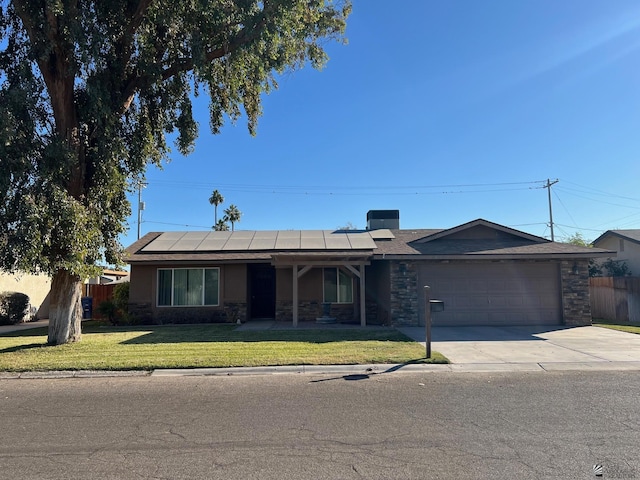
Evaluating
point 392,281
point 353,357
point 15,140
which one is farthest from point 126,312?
point 353,357

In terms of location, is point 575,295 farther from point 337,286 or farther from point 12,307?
point 12,307

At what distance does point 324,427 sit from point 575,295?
1318 cm

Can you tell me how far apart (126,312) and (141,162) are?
7.37 metres

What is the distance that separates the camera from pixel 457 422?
209 inches

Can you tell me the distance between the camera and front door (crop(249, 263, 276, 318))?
1866 centimetres

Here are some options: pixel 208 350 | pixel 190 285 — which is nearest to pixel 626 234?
pixel 190 285

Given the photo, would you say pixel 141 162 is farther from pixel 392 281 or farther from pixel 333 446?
pixel 333 446

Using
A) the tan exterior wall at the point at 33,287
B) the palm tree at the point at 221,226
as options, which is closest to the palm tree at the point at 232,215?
the palm tree at the point at 221,226

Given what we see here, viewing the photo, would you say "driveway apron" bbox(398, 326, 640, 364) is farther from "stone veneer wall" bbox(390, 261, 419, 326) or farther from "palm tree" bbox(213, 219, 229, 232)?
"palm tree" bbox(213, 219, 229, 232)

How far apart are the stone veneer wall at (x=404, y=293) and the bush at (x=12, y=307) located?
52.1 ft

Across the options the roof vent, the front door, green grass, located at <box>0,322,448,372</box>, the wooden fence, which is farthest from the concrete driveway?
the roof vent

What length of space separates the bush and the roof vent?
16059 millimetres

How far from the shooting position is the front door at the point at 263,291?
734 inches

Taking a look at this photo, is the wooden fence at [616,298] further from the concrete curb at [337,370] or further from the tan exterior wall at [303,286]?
the tan exterior wall at [303,286]
